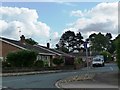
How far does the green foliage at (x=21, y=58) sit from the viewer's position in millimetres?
46125

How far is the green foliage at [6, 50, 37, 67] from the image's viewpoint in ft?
151

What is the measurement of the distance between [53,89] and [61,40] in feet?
470

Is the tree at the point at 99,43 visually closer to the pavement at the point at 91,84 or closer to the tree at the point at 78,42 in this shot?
the tree at the point at 78,42

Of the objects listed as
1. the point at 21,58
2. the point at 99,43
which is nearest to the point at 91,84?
the point at 21,58

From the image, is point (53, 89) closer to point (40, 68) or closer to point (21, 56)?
point (21, 56)

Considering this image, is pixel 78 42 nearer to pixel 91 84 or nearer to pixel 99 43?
pixel 99 43

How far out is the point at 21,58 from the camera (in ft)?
151

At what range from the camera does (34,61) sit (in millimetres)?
48938

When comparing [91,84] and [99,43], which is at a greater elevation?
[99,43]

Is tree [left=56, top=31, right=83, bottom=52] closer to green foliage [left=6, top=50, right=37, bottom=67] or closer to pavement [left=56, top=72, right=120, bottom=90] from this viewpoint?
green foliage [left=6, top=50, right=37, bottom=67]

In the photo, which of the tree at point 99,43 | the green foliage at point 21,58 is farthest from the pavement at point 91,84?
Result: the tree at point 99,43

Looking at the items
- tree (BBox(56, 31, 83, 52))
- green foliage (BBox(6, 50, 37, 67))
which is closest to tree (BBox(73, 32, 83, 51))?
tree (BBox(56, 31, 83, 52))

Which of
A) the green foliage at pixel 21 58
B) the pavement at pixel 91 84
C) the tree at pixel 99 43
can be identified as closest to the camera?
the pavement at pixel 91 84

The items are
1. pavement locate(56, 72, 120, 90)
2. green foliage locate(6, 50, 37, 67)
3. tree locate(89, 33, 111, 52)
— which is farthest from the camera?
tree locate(89, 33, 111, 52)
